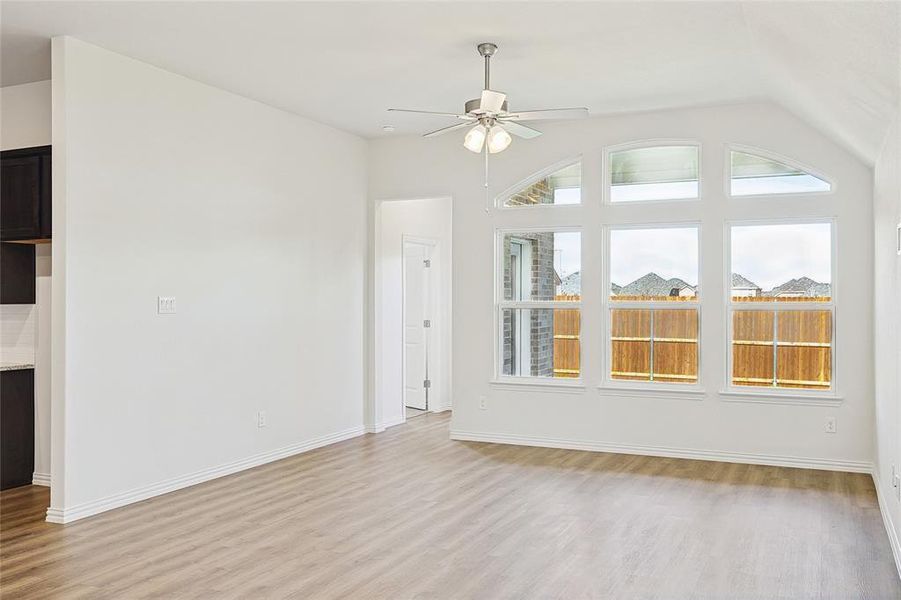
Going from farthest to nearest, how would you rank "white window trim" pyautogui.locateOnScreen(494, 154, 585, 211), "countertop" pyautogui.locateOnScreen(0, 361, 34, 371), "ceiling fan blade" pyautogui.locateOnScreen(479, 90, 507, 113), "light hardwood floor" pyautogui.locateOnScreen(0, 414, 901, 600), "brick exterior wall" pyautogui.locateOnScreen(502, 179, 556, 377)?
"brick exterior wall" pyautogui.locateOnScreen(502, 179, 556, 377), "white window trim" pyautogui.locateOnScreen(494, 154, 585, 211), "countertop" pyautogui.locateOnScreen(0, 361, 34, 371), "ceiling fan blade" pyautogui.locateOnScreen(479, 90, 507, 113), "light hardwood floor" pyautogui.locateOnScreen(0, 414, 901, 600)

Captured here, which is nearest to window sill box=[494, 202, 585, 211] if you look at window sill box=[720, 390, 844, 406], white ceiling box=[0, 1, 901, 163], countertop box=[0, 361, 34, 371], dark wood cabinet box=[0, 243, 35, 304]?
white ceiling box=[0, 1, 901, 163]

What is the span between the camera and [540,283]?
725 cm

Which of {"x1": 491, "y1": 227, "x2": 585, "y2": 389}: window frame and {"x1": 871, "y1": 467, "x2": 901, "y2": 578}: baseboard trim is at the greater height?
{"x1": 491, "y1": 227, "x2": 585, "y2": 389}: window frame

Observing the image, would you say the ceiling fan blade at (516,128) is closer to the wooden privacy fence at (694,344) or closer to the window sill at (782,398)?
the wooden privacy fence at (694,344)

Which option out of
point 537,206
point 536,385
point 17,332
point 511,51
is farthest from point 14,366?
point 537,206

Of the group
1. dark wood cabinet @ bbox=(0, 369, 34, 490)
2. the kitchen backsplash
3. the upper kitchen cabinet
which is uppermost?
the upper kitchen cabinet

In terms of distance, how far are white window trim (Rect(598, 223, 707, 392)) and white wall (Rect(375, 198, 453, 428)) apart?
228 centimetres

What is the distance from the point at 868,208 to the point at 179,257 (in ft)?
16.9

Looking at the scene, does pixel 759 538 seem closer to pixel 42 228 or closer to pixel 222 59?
pixel 222 59

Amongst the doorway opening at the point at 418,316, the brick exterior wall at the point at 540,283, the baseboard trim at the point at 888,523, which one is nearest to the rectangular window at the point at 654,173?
the brick exterior wall at the point at 540,283

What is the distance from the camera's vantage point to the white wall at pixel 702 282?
6039 mm

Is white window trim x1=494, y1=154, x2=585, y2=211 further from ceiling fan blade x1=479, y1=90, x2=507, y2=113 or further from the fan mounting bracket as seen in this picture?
ceiling fan blade x1=479, y1=90, x2=507, y2=113

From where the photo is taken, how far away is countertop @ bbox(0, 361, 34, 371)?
5.48 metres

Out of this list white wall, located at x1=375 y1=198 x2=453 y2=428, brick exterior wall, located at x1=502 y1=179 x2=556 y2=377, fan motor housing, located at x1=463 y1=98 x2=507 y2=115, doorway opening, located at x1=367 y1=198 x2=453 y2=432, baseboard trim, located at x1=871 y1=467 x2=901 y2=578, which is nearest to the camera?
baseboard trim, located at x1=871 y1=467 x2=901 y2=578
